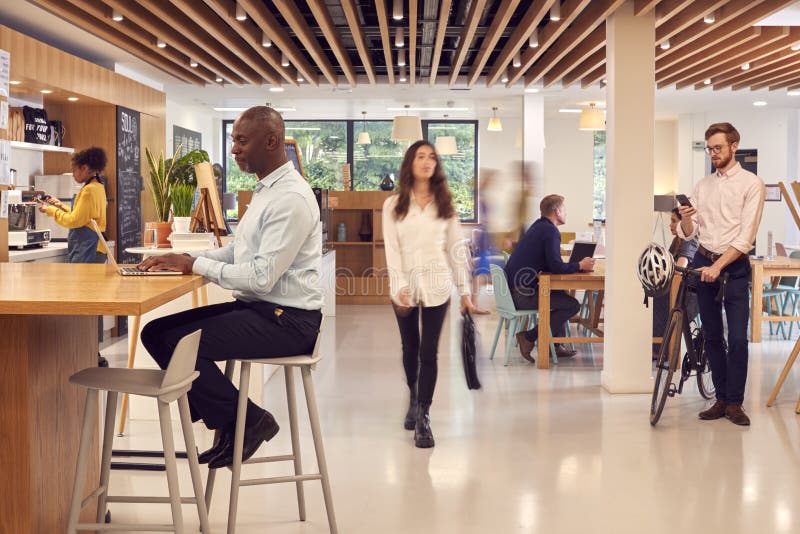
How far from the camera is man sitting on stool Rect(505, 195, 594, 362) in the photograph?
716 cm

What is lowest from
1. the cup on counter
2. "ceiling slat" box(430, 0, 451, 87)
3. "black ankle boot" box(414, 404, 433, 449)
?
"black ankle boot" box(414, 404, 433, 449)

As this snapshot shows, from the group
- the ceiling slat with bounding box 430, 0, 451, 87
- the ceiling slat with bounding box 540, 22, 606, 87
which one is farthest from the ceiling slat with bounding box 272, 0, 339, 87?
the ceiling slat with bounding box 540, 22, 606, 87

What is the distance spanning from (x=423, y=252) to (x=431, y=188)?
0.38 m

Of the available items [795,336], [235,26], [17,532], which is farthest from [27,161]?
[795,336]

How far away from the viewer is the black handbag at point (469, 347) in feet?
16.4

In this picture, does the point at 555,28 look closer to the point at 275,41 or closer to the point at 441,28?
the point at 441,28

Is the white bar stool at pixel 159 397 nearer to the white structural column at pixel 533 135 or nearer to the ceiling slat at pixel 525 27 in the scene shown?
the ceiling slat at pixel 525 27

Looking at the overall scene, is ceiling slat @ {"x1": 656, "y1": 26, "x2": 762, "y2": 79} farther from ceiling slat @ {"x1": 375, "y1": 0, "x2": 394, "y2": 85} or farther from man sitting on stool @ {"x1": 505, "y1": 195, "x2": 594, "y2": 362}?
ceiling slat @ {"x1": 375, "y1": 0, "x2": 394, "y2": 85}

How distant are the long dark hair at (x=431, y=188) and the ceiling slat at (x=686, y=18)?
2.58m

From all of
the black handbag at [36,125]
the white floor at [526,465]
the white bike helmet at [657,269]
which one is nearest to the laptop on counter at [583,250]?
the white floor at [526,465]

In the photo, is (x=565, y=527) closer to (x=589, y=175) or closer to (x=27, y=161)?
(x=27, y=161)

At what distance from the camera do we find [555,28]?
7211 mm

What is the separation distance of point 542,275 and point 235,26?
316 cm

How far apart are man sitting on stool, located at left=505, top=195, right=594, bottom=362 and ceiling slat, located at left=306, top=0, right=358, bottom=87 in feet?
7.47
